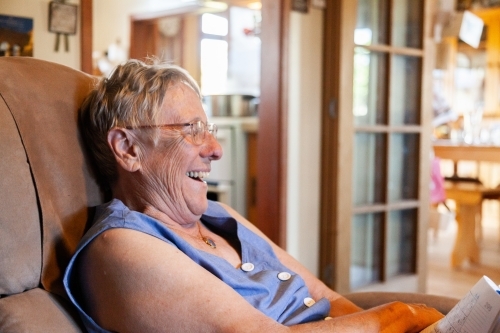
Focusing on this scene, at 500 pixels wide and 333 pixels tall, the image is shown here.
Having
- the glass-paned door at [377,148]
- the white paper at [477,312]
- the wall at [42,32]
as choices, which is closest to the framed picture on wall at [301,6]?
the glass-paned door at [377,148]

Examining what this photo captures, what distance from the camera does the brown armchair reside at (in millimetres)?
1004

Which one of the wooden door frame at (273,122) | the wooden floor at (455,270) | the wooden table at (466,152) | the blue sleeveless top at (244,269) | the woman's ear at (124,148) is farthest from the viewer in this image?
the wooden table at (466,152)

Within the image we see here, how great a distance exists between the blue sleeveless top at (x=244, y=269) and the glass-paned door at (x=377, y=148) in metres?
1.37

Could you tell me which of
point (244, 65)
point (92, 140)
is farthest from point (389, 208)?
point (244, 65)

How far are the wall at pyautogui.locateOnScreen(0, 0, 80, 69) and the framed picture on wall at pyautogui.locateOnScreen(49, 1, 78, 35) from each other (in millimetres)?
13

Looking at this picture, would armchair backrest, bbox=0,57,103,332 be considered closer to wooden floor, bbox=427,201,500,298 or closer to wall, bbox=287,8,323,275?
wall, bbox=287,8,323,275

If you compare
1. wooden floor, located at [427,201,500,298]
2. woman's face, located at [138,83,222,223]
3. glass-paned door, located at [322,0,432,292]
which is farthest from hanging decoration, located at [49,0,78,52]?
wooden floor, located at [427,201,500,298]

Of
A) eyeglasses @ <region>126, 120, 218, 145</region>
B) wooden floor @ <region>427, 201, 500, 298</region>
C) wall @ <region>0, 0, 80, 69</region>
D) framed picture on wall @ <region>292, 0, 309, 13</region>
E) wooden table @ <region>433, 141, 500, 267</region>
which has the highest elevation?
framed picture on wall @ <region>292, 0, 309, 13</region>

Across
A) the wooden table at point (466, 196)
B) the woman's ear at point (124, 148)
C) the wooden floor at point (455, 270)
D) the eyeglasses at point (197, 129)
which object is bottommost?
the wooden floor at point (455, 270)

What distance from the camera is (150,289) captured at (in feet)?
3.23

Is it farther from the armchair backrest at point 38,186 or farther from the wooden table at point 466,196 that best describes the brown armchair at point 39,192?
the wooden table at point 466,196

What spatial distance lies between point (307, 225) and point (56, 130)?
1.75m

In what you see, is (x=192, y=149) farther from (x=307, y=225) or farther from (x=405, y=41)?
(x=405, y=41)

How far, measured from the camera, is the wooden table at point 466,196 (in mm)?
3756
